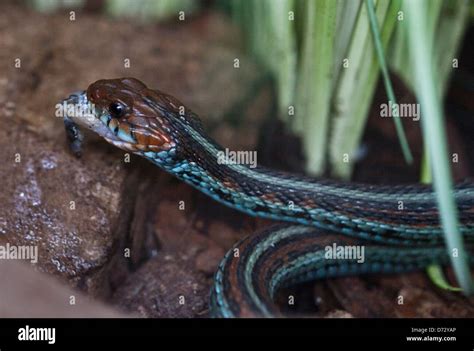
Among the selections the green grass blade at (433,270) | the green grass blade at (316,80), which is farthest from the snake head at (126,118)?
the green grass blade at (433,270)

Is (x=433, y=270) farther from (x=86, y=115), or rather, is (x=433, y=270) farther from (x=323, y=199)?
(x=86, y=115)

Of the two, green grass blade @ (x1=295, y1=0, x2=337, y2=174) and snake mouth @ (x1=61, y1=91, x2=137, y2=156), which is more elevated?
green grass blade @ (x1=295, y1=0, x2=337, y2=174)

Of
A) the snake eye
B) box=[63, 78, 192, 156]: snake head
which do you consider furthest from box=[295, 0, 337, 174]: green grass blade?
the snake eye

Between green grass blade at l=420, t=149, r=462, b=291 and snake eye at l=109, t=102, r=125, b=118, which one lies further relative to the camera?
green grass blade at l=420, t=149, r=462, b=291

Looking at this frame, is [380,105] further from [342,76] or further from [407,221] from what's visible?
[407,221]

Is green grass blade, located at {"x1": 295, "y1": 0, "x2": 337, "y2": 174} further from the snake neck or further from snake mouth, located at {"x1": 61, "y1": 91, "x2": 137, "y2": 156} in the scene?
snake mouth, located at {"x1": 61, "y1": 91, "x2": 137, "y2": 156}

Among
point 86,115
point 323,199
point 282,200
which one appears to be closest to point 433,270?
point 323,199
